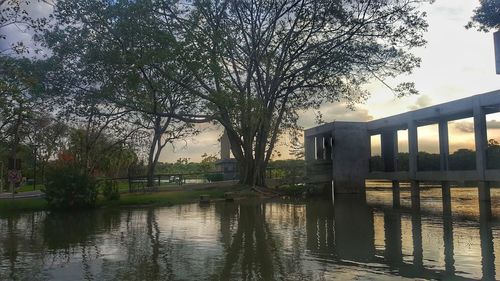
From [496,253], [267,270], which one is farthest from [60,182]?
[496,253]

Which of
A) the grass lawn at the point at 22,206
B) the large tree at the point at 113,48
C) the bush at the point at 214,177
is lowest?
the grass lawn at the point at 22,206

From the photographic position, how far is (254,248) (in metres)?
10.8

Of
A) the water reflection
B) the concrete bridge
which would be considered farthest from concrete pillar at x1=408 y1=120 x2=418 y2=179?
the water reflection

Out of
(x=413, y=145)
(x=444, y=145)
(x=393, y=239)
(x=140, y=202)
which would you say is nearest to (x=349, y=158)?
(x=413, y=145)

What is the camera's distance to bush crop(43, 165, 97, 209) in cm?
2250

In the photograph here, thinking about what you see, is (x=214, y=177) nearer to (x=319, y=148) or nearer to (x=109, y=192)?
(x=319, y=148)

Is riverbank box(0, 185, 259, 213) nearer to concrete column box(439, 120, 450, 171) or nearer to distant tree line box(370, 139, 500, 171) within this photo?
distant tree line box(370, 139, 500, 171)

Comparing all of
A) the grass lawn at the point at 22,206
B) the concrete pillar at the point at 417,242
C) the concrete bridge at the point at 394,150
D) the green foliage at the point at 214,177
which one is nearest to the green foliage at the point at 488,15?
the concrete bridge at the point at 394,150

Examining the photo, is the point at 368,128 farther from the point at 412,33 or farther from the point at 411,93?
the point at 412,33

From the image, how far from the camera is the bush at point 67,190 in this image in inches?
886

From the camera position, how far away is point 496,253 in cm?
963

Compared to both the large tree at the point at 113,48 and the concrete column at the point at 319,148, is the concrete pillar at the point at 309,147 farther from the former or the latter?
the large tree at the point at 113,48

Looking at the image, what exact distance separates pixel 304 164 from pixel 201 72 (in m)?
12.7

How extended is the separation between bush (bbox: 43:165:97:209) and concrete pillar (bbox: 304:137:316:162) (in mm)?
18587
